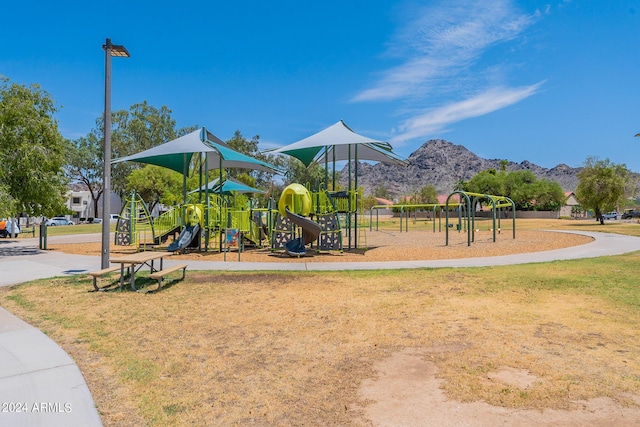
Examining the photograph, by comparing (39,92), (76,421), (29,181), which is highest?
(39,92)

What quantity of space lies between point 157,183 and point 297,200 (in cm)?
4594

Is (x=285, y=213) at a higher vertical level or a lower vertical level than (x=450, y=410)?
higher

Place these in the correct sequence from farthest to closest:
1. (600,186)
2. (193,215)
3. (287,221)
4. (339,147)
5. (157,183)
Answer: (157,183) < (600,186) < (339,147) < (193,215) < (287,221)

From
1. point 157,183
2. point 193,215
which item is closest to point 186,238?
point 193,215

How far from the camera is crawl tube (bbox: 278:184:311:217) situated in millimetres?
16562

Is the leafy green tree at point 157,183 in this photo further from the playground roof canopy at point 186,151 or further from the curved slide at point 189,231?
the curved slide at point 189,231

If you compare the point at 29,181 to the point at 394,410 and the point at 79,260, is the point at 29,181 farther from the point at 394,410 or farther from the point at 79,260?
the point at 394,410

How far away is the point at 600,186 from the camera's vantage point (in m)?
46.1

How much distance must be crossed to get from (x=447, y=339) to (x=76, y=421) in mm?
4140

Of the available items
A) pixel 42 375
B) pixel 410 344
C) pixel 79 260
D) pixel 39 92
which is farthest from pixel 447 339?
pixel 39 92

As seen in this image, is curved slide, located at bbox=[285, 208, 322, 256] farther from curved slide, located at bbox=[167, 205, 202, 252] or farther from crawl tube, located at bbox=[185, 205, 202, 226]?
crawl tube, located at bbox=[185, 205, 202, 226]

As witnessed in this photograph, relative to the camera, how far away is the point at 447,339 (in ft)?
18.7

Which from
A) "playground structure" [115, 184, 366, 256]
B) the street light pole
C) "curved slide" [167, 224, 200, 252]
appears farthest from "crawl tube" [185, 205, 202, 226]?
the street light pole

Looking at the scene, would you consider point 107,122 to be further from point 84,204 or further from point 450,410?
point 84,204
